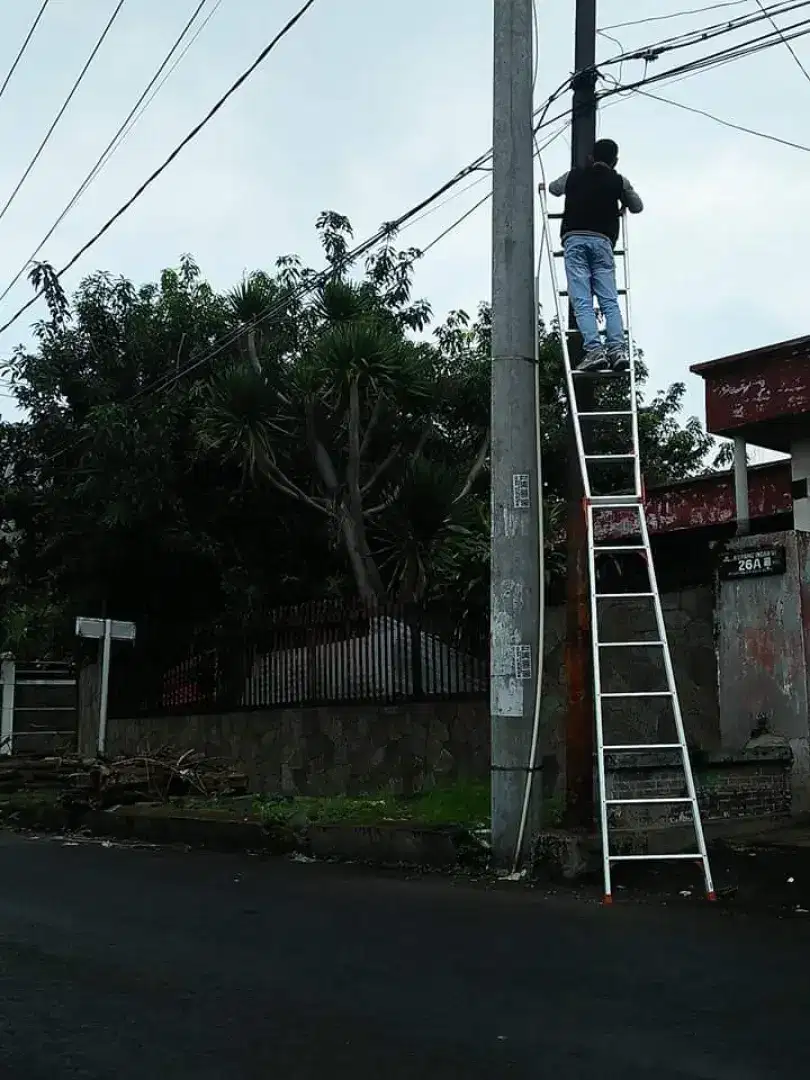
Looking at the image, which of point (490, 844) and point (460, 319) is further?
point (460, 319)

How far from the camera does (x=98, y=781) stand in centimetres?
1358

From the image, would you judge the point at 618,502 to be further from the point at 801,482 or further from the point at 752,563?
the point at 801,482

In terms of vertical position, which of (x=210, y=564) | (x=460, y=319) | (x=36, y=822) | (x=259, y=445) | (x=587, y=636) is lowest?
(x=36, y=822)

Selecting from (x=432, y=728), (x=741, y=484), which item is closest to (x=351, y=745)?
(x=432, y=728)

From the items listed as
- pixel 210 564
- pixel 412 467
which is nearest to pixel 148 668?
pixel 210 564

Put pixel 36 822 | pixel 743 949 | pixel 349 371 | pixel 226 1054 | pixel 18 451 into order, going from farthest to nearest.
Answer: pixel 18 451
pixel 349 371
pixel 36 822
pixel 743 949
pixel 226 1054

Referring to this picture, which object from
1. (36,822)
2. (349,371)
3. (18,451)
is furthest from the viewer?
(18,451)

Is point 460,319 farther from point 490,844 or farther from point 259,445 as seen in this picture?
point 490,844

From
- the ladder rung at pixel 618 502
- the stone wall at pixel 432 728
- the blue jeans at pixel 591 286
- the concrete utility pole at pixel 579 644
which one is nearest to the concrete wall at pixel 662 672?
the stone wall at pixel 432 728

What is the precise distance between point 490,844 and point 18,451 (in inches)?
565

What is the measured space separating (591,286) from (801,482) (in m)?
3.01

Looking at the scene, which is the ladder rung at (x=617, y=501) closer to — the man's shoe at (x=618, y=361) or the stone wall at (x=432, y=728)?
the man's shoe at (x=618, y=361)

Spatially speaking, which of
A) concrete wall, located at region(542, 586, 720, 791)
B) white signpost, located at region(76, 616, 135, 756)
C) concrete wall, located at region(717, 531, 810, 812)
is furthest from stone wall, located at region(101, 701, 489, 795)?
concrete wall, located at region(717, 531, 810, 812)

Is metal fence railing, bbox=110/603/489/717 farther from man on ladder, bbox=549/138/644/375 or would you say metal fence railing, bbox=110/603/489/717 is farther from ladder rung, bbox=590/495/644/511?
man on ladder, bbox=549/138/644/375
